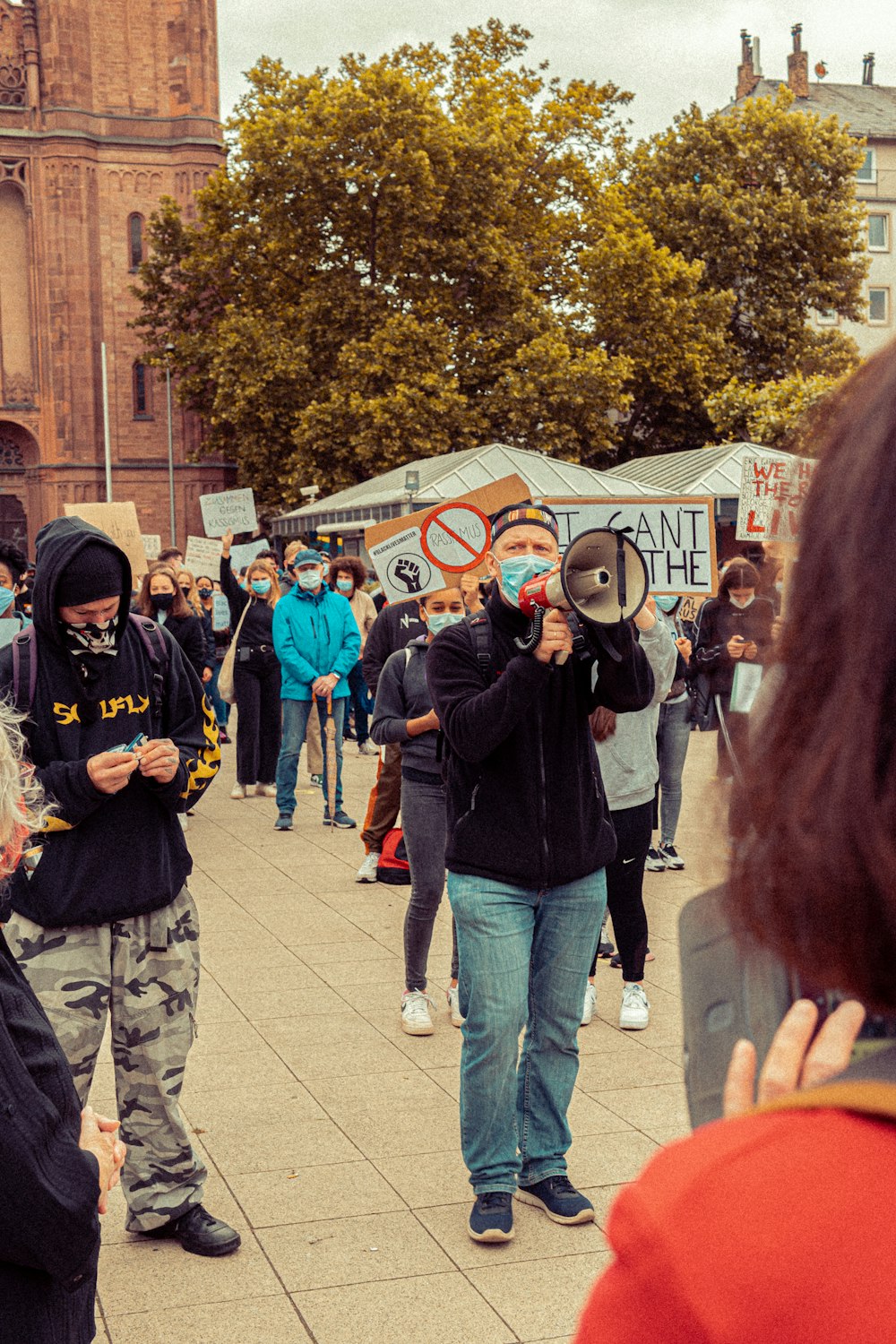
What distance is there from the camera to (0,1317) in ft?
6.88

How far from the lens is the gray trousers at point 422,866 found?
6.35 metres

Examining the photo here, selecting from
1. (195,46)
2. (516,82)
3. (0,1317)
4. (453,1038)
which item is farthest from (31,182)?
(0,1317)

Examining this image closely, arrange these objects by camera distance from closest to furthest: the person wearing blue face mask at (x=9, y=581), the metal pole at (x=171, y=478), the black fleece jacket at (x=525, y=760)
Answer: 1. the black fleece jacket at (x=525, y=760)
2. the person wearing blue face mask at (x=9, y=581)
3. the metal pole at (x=171, y=478)

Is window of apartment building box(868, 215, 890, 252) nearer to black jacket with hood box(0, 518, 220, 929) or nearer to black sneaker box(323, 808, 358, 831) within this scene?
black sneaker box(323, 808, 358, 831)

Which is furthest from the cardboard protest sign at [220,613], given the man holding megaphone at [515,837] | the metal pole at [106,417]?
the metal pole at [106,417]

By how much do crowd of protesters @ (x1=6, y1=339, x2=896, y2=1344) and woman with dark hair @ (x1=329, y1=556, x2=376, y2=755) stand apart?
4.85m

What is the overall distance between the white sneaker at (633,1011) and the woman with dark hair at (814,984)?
5536mm

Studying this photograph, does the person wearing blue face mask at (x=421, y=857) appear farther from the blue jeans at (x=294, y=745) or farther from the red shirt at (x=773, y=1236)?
the red shirt at (x=773, y=1236)

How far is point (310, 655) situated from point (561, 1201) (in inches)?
310

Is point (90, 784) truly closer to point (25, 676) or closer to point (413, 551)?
point (25, 676)

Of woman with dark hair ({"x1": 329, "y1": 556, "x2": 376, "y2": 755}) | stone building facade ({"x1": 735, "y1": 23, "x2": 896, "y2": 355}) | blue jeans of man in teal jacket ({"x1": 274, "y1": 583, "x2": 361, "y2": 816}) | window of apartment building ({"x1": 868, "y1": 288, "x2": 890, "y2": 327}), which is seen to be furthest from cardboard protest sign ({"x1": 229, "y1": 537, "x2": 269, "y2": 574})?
window of apartment building ({"x1": 868, "y1": 288, "x2": 890, "y2": 327})

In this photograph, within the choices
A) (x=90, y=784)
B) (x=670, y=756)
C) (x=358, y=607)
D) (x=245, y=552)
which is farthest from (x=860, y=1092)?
(x=245, y=552)

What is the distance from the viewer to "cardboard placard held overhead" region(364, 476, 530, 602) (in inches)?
291

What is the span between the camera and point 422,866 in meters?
6.36
